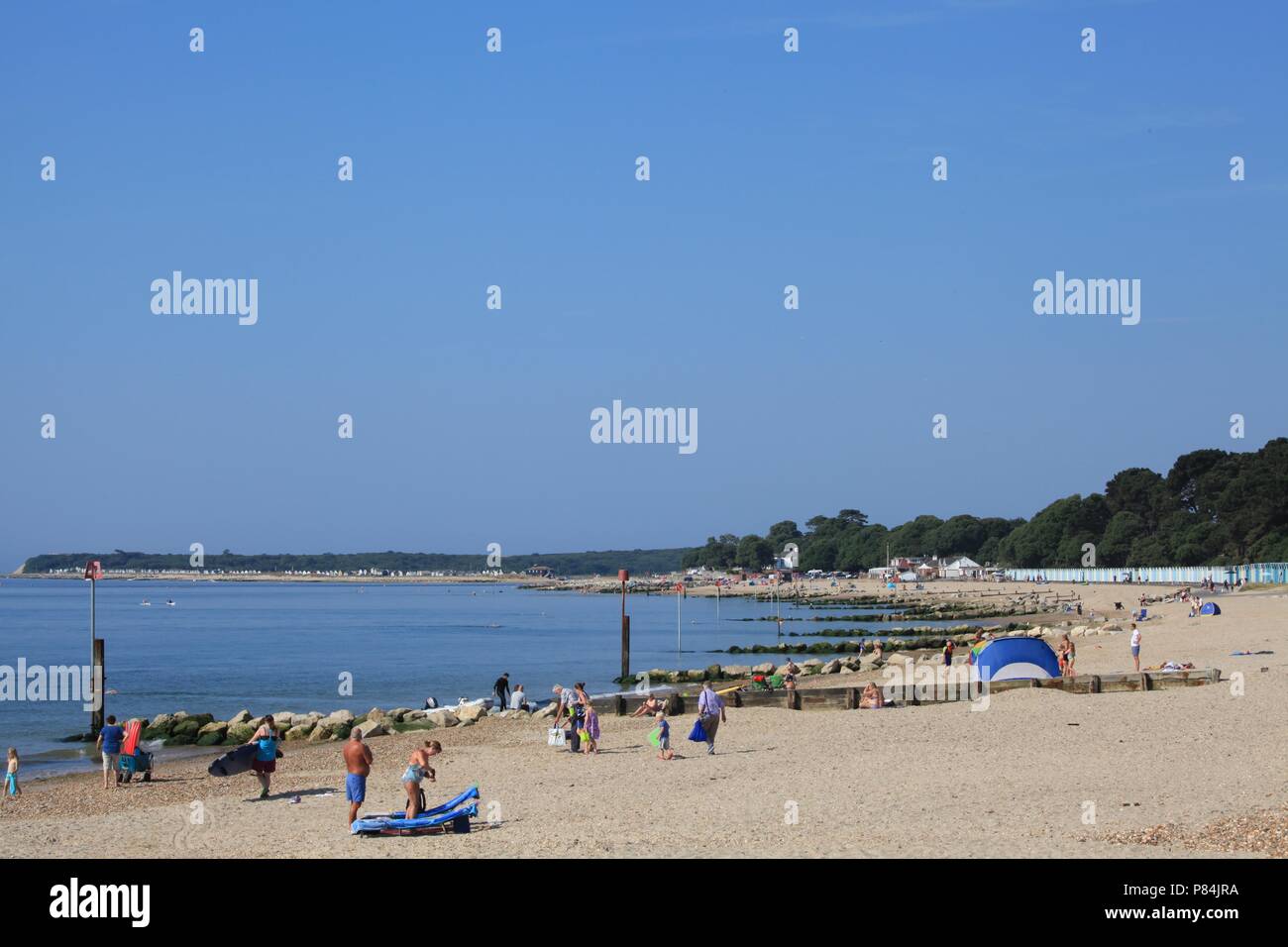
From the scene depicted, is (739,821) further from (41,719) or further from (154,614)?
(154,614)

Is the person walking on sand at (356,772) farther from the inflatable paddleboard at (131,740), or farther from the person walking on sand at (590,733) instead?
the inflatable paddleboard at (131,740)

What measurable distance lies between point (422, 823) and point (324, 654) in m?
56.4

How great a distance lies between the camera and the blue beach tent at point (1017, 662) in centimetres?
2931

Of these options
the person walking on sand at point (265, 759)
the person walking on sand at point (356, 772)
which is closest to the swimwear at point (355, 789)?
the person walking on sand at point (356, 772)

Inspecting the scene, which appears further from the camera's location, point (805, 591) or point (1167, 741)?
point (805, 591)

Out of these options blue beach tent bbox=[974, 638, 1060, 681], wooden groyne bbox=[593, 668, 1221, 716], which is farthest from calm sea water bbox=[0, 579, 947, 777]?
blue beach tent bbox=[974, 638, 1060, 681]

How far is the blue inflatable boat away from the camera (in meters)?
15.7

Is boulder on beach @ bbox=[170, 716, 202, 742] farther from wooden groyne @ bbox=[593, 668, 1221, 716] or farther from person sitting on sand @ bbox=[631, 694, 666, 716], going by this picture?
wooden groyne @ bbox=[593, 668, 1221, 716]

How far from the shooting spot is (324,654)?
70.1m
